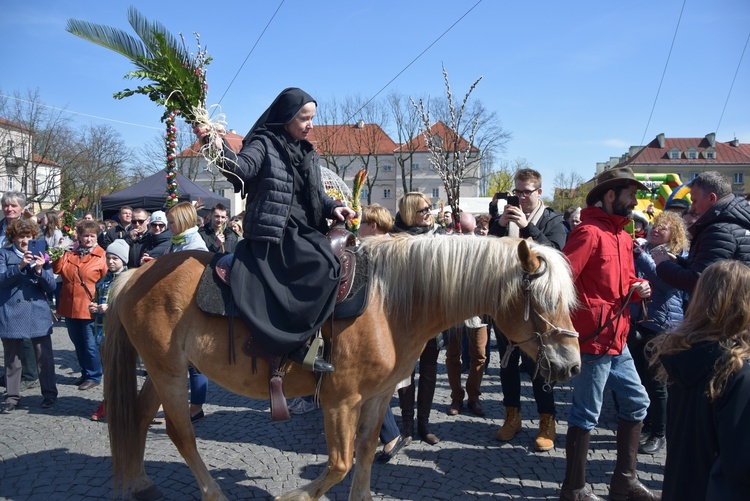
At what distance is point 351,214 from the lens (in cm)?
321

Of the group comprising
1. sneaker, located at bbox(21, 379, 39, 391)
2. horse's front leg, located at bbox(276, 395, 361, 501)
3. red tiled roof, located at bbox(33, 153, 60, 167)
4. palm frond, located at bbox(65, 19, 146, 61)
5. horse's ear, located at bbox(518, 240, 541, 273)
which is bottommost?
sneaker, located at bbox(21, 379, 39, 391)

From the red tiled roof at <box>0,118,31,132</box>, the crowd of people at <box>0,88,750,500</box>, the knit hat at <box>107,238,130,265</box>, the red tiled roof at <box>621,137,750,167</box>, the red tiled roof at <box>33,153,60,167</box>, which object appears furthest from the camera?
the red tiled roof at <box>621,137,750,167</box>

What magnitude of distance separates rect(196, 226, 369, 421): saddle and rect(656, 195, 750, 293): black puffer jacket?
2283 mm

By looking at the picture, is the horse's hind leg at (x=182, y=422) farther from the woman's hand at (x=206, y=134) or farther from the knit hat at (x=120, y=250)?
the knit hat at (x=120, y=250)

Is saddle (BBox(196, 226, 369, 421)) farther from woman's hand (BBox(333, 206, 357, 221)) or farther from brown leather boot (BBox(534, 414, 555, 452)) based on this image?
brown leather boot (BBox(534, 414, 555, 452))

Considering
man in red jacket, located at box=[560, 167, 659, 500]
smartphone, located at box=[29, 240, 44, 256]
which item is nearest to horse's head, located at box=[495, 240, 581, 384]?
man in red jacket, located at box=[560, 167, 659, 500]

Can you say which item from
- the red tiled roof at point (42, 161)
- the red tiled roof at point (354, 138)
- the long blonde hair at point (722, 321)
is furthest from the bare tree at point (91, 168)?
the long blonde hair at point (722, 321)

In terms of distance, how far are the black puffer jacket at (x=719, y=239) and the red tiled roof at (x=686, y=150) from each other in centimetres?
5781

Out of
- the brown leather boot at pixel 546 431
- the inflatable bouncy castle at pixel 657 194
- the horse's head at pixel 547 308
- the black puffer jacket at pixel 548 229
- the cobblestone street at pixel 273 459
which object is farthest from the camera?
the inflatable bouncy castle at pixel 657 194

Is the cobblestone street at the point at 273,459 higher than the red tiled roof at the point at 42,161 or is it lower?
lower

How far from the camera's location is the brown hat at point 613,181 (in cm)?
341

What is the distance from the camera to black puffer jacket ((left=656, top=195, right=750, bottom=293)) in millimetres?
3416

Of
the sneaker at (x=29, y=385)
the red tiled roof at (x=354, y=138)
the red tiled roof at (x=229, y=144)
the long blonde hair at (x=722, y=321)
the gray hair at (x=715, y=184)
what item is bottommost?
the sneaker at (x=29, y=385)

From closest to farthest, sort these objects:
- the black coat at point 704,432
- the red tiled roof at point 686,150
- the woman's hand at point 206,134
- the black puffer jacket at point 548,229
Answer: the black coat at point 704,432
the woman's hand at point 206,134
the black puffer jacket at point 548,229
the red tiled roof at point 686,150
